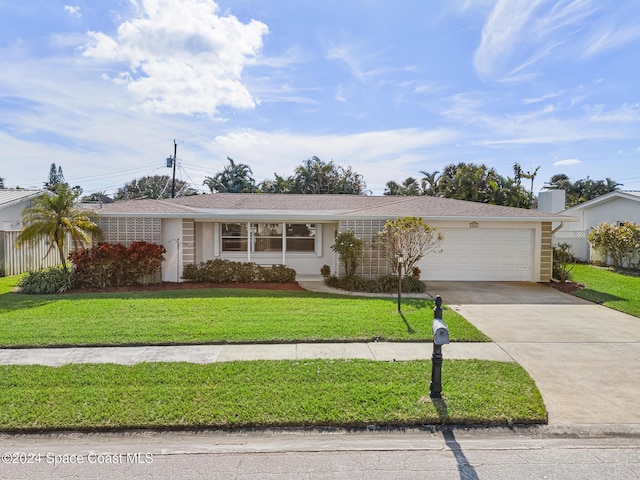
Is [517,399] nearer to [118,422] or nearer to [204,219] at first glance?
[118,422]

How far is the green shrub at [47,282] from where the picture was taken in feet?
35.1

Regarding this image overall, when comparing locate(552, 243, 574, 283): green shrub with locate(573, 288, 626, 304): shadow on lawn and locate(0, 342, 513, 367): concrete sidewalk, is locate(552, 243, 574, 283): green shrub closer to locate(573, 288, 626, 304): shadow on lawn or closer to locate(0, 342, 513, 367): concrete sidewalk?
locate(573, 288, 626, 304): shadow on lawn

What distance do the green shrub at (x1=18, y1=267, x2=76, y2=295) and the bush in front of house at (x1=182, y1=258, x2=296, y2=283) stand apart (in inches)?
130

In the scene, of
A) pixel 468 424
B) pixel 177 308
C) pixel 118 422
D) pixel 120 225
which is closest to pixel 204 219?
pixel 120 225

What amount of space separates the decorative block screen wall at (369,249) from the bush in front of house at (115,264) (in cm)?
616

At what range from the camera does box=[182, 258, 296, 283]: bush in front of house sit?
1266 cm

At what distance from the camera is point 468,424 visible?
4.11 meters

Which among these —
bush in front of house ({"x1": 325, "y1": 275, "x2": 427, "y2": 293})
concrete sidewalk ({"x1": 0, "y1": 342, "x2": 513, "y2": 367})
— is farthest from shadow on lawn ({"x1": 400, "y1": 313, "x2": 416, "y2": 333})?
bush in front of house ({"x1": 325, "y1": 275, "x2": 427, "y2": 293})

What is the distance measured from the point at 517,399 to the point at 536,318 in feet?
15.0

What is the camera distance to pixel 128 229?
12.6 m

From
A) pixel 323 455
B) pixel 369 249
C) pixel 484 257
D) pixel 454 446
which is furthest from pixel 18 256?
pixel 484 257

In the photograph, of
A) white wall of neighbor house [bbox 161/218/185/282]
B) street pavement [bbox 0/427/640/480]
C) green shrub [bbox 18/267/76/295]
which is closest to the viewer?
street pavement [bbox 0/427/640/480]

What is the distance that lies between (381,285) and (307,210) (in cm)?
469

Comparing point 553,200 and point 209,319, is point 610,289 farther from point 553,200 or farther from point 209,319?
point 209,319
